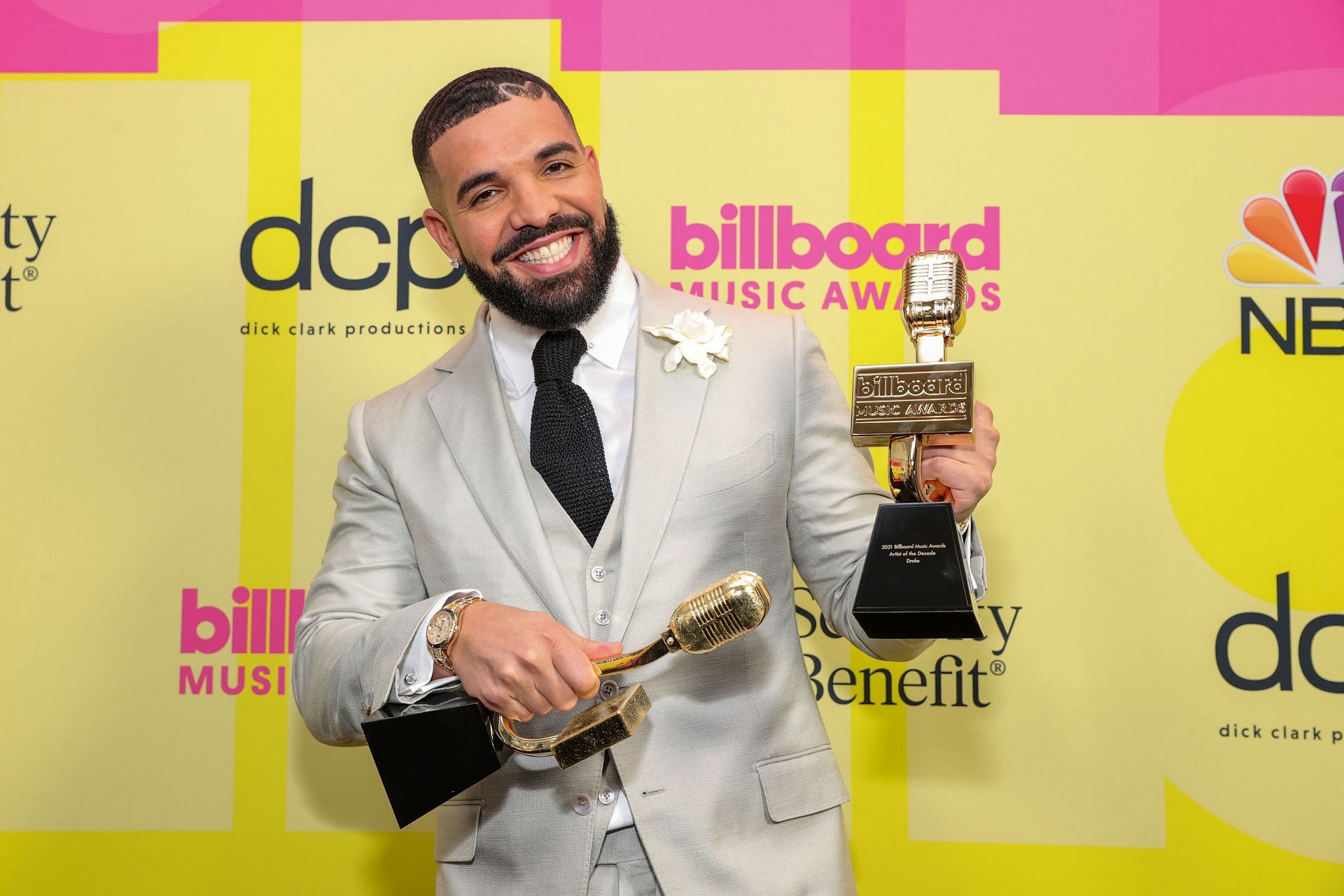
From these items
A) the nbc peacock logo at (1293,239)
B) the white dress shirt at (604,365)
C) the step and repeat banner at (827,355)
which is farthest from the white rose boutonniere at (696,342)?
the nbc peacock logo at (1293,239)

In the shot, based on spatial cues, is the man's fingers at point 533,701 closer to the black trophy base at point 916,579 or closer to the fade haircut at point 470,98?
the black trophy base at point 916,579

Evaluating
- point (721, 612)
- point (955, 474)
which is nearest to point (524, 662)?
point (721, 612)

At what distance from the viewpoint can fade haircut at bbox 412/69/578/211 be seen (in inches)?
81.5

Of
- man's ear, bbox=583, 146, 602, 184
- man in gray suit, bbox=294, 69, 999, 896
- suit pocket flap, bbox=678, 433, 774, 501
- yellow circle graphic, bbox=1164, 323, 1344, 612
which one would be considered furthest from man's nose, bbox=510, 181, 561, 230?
yellow circle graphic, bbox=1164, 323, 1344, 612

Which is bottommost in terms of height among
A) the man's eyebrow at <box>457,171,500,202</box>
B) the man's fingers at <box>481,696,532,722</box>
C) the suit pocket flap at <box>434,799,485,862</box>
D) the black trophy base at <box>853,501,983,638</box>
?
the suit pocket flap at <box>434,799,485,862</box>

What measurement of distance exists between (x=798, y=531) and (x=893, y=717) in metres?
1.06

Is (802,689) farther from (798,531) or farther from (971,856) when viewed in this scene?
(971,856)

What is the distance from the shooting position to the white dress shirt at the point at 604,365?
198cm

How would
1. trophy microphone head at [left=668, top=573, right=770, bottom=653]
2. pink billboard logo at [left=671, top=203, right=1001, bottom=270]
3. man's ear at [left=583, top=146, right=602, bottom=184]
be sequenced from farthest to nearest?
1. pink billboard logo at [left=671, top=203, right=1001, bottom=270]
2. man's ear at [left=583, top=146, right=602, bottom=184]
3. trophy microphone head at [left=668, top=573, right=770, bottom=653]

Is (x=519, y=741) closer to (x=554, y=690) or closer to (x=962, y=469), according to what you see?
(x=554, y=690)

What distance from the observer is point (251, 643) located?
9.68ft

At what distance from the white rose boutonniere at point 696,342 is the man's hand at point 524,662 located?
0.53 metres

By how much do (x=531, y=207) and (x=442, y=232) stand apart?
310 millimetres

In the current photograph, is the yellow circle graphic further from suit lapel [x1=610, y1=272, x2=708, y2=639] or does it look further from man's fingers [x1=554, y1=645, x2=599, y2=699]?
man's fingers [x1=554, y1=645, x2=599, y2=699]
